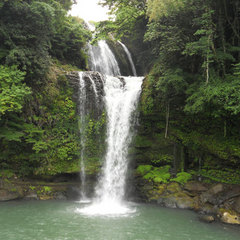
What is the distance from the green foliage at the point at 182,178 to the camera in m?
11.4

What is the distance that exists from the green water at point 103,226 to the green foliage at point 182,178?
66.3 inches

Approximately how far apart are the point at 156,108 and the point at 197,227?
20.9 ft

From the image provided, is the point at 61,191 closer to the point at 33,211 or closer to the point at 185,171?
the point at 33,211

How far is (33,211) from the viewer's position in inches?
Answer: 378

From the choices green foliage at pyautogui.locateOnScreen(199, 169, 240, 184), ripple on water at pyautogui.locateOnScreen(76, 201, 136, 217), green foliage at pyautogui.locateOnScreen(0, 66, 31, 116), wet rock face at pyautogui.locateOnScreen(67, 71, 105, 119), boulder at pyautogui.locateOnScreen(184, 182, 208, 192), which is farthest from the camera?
wet rock face at pyautogui.locateOnScreen(67, 71, 105, 119)

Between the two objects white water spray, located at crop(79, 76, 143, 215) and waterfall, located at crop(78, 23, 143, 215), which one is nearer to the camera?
waterfall, located at crop(78, 23, 143, 215)

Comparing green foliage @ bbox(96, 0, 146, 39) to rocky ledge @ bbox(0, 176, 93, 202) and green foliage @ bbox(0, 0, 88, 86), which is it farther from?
rocky ledge @ bbox(0, 176, 93, 202)

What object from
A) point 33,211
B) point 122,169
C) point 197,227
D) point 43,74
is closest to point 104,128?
point 122,169

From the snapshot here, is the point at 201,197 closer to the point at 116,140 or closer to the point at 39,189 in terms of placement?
the point at 116,140

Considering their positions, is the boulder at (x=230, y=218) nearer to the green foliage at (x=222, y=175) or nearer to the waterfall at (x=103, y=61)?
the green foliage at (x=222, y=175)

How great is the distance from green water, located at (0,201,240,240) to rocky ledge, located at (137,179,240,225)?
1.54 feet

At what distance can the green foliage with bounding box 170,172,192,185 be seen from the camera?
37.4 feet

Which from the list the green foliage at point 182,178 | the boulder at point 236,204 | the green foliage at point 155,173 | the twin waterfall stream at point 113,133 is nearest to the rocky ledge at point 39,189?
the twin waterfall stream at point 113,133

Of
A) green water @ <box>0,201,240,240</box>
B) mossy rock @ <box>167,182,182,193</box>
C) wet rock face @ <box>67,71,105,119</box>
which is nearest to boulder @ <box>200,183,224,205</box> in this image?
green water @ <box>0,201,240,240</box>
